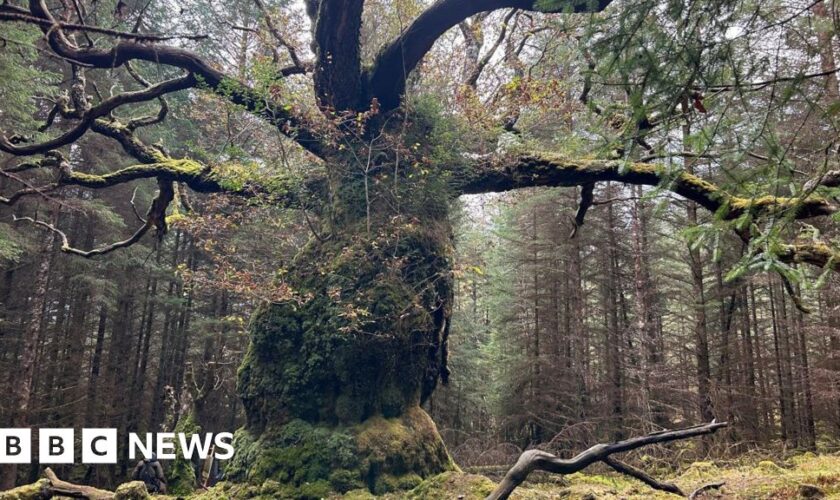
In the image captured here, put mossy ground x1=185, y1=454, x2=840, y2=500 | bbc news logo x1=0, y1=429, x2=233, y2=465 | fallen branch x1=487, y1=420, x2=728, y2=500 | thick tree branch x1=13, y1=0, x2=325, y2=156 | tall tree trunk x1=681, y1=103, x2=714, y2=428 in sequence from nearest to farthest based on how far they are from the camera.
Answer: fallen branch x1=487, y1=420, x2=728, y2=500
mossy ground x1=185, y1=454, x2=840, y2=500
thick tree branch x1=13, y1=0, x2=325, y2=156
bbc news logo x1=0, y1=429, x2=233, y2=465
tall tree trunk x1=681, y1=103, x2=714, y2=428

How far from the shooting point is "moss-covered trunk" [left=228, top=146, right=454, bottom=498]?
20.5 ft

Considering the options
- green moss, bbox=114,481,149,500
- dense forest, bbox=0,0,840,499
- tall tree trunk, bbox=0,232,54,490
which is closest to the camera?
dense forest, bbox=0,0,840,499

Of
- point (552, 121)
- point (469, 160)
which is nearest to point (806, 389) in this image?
point (552, 121)

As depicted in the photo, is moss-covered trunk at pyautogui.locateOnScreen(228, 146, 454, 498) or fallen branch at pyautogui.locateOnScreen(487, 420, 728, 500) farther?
moss-covered trunk at pyautogui.locateOnScreen(228, 146, 454, 498)

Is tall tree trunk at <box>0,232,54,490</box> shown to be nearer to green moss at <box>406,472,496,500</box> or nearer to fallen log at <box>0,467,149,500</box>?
fallen log at <box>0,467,149,500</box>

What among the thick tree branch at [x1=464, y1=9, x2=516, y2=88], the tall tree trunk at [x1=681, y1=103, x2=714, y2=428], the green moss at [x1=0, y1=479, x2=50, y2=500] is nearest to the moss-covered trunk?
the green moss at [x1=0, y1=479, x2=50, y2=500]

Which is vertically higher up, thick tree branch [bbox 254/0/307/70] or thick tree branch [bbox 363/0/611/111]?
thick tree branch [bbox 254/0/307/70]

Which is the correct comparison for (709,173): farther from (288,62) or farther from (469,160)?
(288,62)

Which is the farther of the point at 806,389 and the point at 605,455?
the point at 806,389

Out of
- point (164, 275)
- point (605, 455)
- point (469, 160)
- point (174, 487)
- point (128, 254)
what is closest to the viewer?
point (605, 455)

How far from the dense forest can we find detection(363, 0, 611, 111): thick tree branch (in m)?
0.04

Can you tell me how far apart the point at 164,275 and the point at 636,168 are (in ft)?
47.0

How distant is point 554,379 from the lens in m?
14.0

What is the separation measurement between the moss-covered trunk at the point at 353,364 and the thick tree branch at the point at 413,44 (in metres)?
1.59
